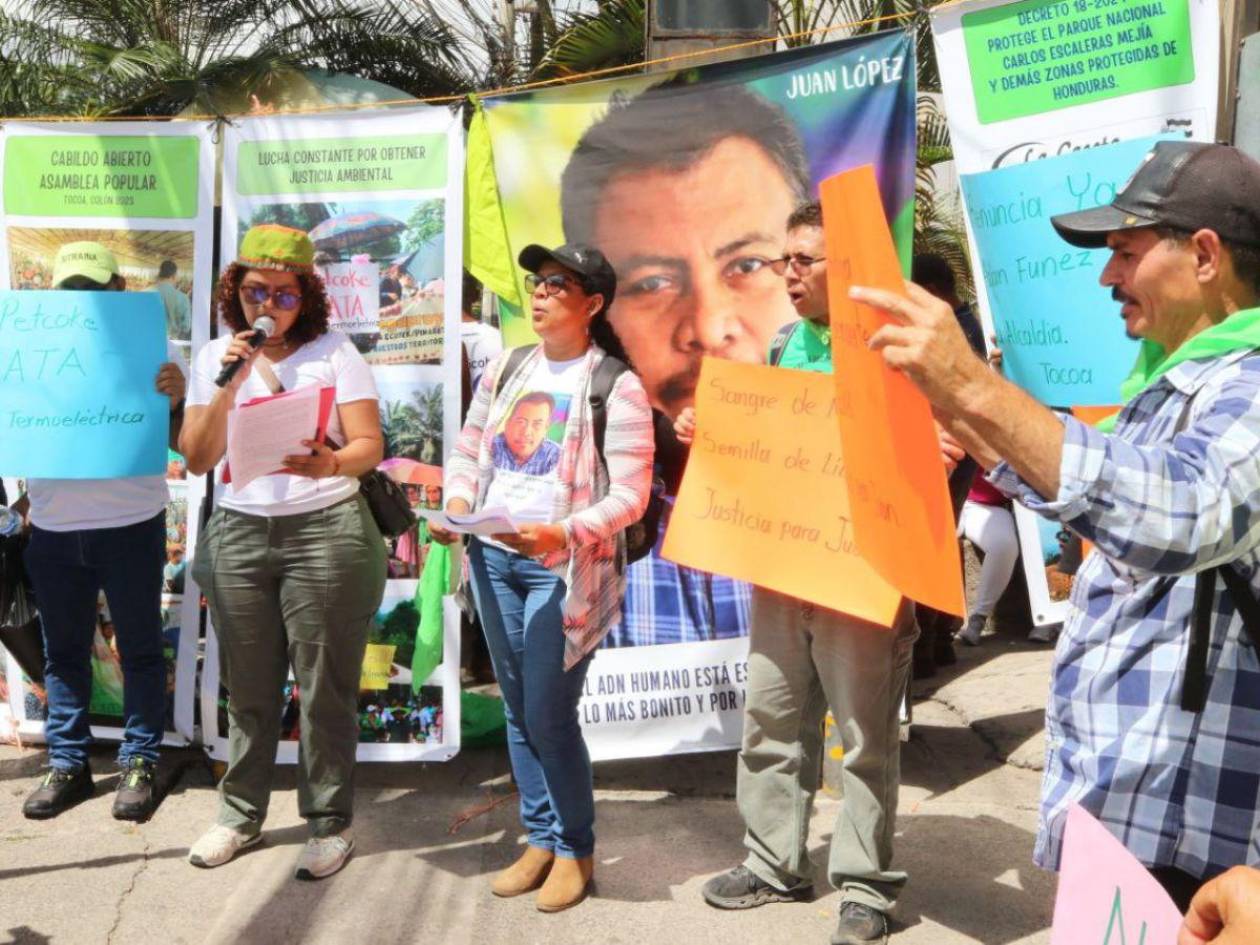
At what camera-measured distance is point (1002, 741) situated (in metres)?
5.18

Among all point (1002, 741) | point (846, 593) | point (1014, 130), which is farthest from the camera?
point (1002, 741)

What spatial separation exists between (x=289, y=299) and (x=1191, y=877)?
299cm

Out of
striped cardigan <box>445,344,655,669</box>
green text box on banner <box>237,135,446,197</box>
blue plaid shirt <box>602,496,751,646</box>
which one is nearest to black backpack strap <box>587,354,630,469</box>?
striped cardigan <box>445,344,655,669</box>

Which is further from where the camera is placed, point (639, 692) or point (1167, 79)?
point (639, 692)

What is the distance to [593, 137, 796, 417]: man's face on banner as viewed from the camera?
459 cm

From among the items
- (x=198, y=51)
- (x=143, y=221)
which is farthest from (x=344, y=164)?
(x=198, y=51)

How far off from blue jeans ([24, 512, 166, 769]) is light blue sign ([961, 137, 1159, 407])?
9.94 ft

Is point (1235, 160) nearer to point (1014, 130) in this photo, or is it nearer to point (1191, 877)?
point (1191, 877)

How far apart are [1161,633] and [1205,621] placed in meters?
0.07

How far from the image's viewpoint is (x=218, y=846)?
4168 mm

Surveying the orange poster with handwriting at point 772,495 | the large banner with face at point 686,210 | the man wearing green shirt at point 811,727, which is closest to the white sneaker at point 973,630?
the large banner with face at point 686,210

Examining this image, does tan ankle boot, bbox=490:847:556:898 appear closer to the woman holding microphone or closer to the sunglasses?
the woman holding microphone

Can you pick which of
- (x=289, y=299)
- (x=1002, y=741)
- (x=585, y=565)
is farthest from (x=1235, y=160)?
(x=1002, y=741)

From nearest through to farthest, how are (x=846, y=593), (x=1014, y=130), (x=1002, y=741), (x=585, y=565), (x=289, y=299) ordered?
(x=846, y=593)
(x=585, y=565)
(x=289, y=299)
(x=1014, y=130)
(x=1002, y=741)
